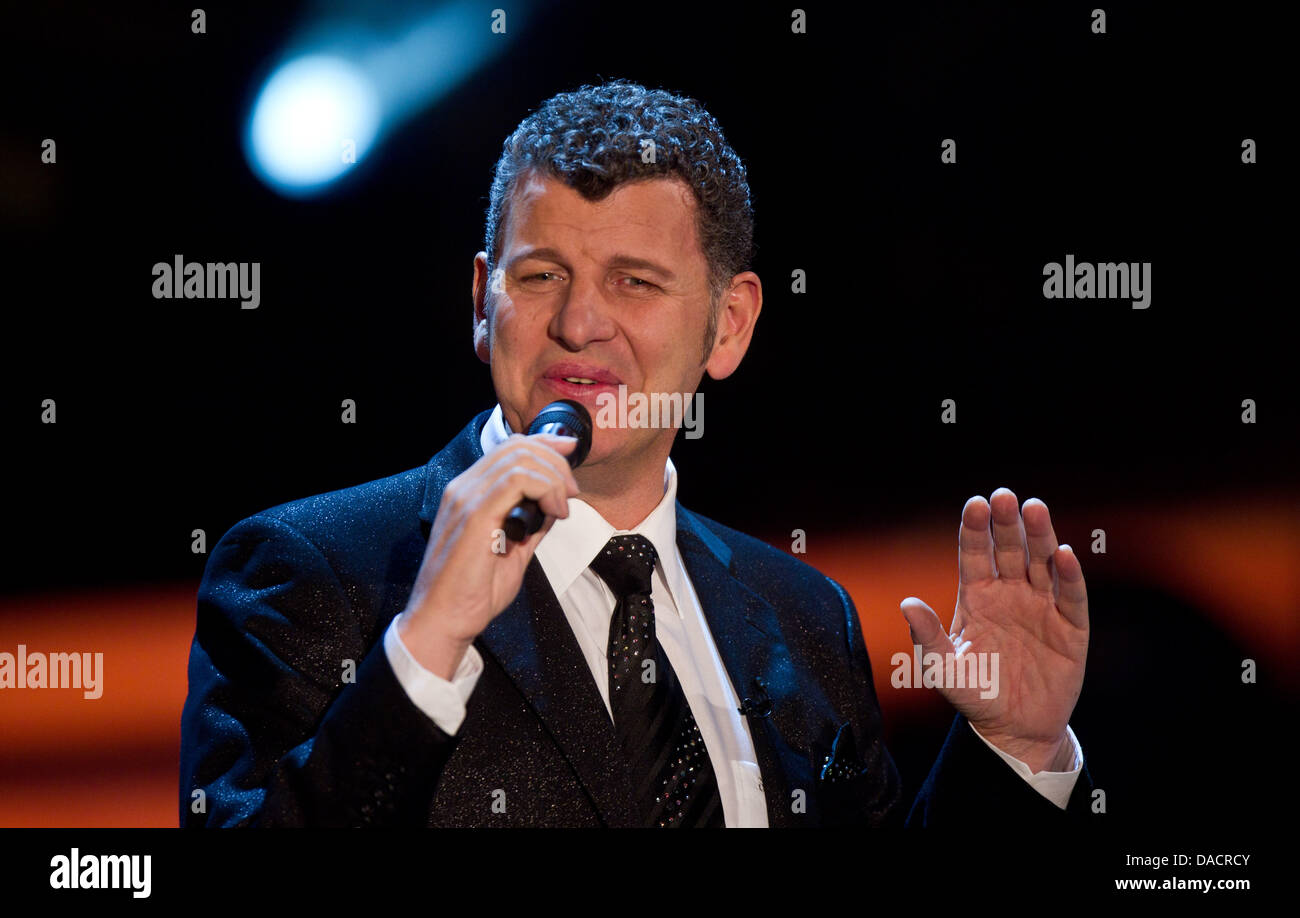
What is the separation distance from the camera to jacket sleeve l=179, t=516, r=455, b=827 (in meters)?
1.53

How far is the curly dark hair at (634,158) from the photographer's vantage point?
6.88 ft

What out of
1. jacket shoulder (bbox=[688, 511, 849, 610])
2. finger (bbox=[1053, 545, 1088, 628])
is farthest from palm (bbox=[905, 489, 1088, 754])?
jacket shoulder (bbox=[688, 511, 849, 610])

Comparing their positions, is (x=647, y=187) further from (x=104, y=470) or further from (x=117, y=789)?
(x=117, y=789)

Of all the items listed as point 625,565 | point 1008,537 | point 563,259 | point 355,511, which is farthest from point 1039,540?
point 355,511

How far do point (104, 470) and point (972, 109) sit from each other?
6.89 feet

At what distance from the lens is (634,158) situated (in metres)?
2.11

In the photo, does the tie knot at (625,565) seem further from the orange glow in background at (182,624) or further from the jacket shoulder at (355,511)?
the orange glow in background at (182,624)

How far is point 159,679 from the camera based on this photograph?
268 cm

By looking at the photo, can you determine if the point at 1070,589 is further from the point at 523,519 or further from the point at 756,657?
the point at 523,519

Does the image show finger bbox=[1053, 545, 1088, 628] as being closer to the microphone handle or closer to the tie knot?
the tie knot

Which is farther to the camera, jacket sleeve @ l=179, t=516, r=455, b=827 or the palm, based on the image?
the palm

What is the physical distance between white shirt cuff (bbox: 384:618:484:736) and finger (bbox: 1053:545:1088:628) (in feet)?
3.57
